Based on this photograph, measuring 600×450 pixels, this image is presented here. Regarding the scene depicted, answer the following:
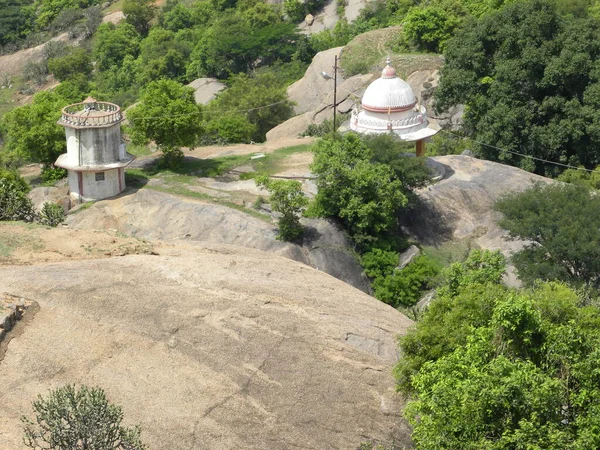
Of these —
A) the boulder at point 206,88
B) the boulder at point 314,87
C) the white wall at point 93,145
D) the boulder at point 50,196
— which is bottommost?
the boulder at point 206,88

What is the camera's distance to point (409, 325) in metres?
27.4

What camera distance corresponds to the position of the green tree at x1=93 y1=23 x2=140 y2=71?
93875 millimetres

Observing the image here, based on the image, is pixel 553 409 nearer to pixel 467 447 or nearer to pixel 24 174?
pixel 467 447

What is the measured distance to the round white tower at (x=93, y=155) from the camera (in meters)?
40.9

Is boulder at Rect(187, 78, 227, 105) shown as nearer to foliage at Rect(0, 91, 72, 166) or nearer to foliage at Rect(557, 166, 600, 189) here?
foliage at Rect(0, 91, 72, 166)

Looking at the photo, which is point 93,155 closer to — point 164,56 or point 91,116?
point 91,116

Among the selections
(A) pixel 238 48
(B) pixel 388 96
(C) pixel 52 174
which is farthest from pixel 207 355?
(A) pixel 238 48

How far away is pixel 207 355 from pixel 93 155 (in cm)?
2027

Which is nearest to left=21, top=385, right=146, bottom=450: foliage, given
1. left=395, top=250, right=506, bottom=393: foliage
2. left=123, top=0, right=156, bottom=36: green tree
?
left=395, top=250, right=506, bottom=393: foliage

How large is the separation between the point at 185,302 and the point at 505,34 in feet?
101

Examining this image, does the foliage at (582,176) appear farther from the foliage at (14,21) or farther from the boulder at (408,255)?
the foliage at (14,21)

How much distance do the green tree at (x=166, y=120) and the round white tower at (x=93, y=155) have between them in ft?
6.10

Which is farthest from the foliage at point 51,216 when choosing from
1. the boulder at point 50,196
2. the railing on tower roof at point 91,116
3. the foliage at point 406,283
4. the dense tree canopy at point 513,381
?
the dense tree canopy at point 513,381

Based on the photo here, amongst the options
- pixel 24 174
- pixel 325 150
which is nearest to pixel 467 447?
pixel 325 150
